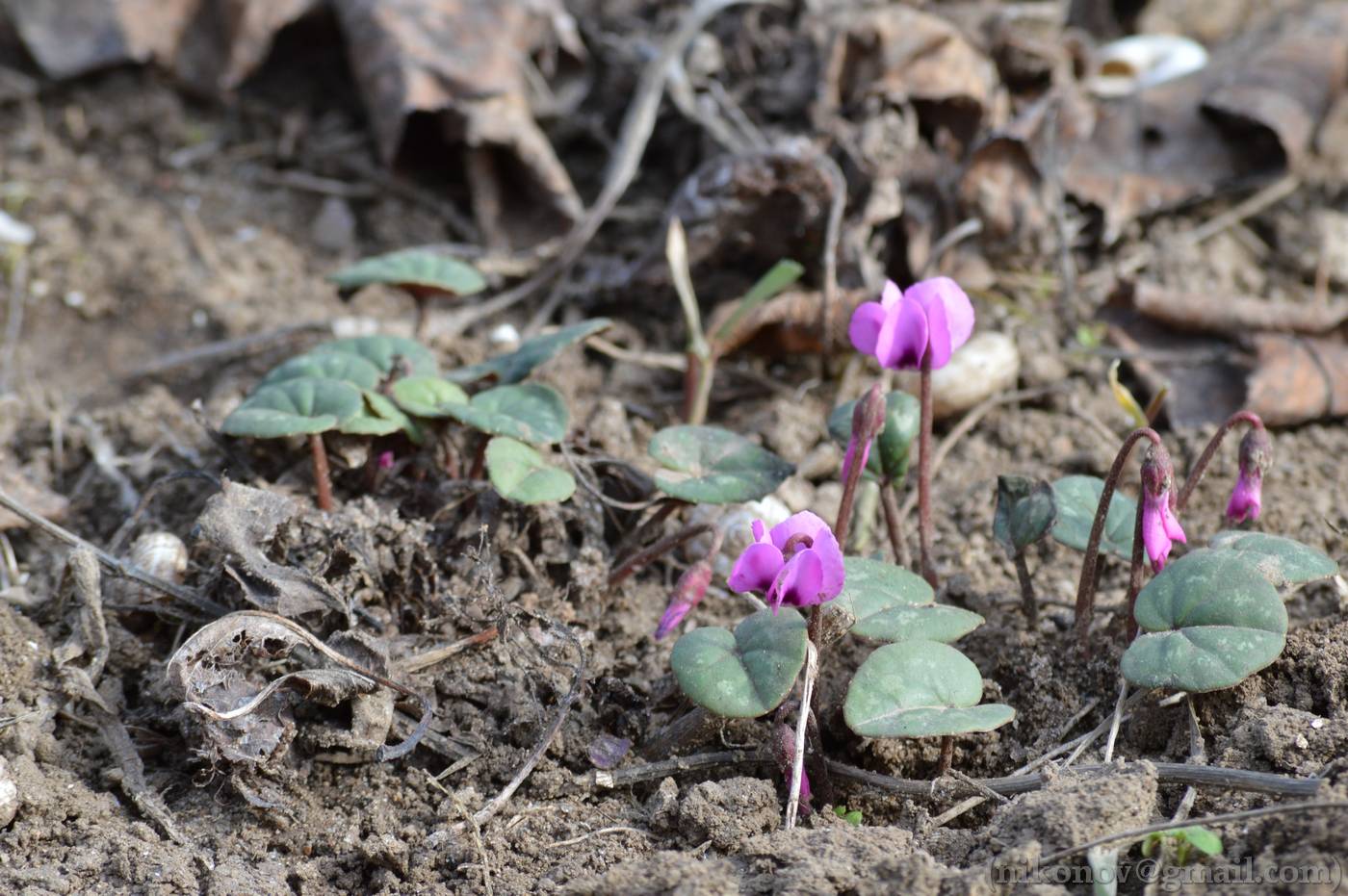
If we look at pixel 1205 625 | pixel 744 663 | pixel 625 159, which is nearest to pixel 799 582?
pixel 744 663

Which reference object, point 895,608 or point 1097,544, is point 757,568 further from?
point 1097,544

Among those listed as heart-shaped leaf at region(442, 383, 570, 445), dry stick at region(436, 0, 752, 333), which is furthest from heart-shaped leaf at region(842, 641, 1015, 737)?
dry stick at region(436, 0, 752, 333)

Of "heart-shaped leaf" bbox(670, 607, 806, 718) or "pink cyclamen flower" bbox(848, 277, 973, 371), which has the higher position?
"pink cyclamen flower" bbox(848, 277, 973, 371)

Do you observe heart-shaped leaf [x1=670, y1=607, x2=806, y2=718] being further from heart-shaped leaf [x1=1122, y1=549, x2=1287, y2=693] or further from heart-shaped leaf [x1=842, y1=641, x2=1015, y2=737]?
heart-shaped leaf [x1=1122, y1=549, x2=1287, y2=693]

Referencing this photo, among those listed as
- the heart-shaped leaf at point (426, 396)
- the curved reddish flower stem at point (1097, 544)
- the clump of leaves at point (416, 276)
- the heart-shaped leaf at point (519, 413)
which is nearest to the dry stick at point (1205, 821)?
the curved reddish flower stem at point (1097, 544)

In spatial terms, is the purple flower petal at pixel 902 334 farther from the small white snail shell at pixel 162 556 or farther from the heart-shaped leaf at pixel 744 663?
the small white snail shell at pixel 162 556
